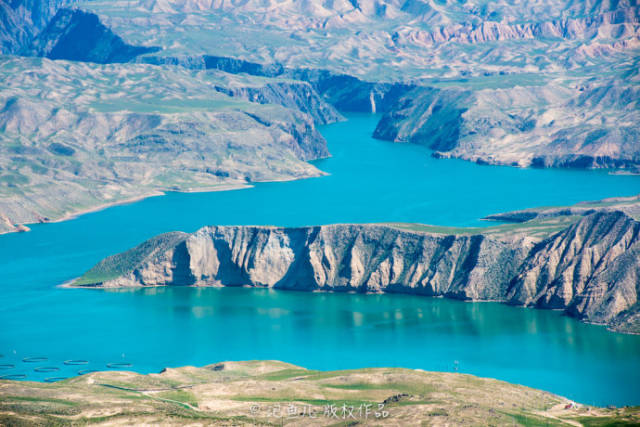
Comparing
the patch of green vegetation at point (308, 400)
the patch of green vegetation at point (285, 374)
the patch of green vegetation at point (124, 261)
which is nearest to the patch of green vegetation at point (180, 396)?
the patch of green vegetation at point (308, 400)

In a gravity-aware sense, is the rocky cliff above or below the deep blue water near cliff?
above

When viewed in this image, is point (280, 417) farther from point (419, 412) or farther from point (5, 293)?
point (5, 293)

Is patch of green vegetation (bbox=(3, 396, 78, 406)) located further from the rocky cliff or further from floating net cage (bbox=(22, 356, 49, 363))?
the rocky cliff

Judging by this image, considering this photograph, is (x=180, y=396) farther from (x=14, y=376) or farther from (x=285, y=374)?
(x=14, y=376)

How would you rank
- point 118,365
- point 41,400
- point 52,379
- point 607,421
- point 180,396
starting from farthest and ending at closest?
point 118,365, point 52,379, point 180,396, point 41,400, point 607,421

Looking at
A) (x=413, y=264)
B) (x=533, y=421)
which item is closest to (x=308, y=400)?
(x=533, y=421)

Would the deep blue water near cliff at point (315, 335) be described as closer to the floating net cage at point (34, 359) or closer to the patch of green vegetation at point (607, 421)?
the floating net cage at point (34, 359)

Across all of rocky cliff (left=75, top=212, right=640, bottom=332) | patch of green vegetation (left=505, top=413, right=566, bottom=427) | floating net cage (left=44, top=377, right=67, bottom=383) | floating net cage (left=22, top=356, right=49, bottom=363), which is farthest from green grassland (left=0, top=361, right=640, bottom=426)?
rocky cliff (left=75, top=212, right=640, bottom=332)

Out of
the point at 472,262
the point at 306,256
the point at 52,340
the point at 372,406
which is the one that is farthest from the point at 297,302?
the point at 372,406
